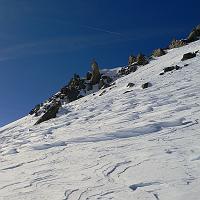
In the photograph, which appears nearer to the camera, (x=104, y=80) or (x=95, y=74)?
(x=104, y=80)

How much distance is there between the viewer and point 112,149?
32.4 feet

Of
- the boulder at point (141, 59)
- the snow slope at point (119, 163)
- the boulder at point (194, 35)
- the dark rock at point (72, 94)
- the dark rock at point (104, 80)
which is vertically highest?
the boulder at point (194, 35)

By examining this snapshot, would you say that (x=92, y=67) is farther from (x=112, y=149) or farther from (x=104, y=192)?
(x=104, y=192)

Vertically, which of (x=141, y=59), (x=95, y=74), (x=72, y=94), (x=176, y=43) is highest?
(x=176, y=43)

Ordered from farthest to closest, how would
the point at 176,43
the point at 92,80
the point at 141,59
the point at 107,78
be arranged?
the point at 176,43
the point at 92,80
the point at 107,78
the point at 141,59

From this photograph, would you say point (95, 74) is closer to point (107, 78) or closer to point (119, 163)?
point (107, 78)

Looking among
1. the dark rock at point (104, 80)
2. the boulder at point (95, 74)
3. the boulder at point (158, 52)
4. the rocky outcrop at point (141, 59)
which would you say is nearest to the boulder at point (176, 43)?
the boulder at point (158, 52)

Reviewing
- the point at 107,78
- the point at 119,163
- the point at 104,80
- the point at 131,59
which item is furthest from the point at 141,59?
the point at 119,163

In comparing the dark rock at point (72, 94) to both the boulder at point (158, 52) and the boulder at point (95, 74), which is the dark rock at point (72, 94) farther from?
the boulder at point (158, 52)

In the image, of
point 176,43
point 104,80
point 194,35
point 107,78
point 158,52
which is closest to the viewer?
point 158,52

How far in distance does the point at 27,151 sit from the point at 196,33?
135 feet

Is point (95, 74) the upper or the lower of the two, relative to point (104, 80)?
upper

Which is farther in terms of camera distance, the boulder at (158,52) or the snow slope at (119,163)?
the boulder at (158,52)

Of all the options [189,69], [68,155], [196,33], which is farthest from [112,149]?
[196,33]
